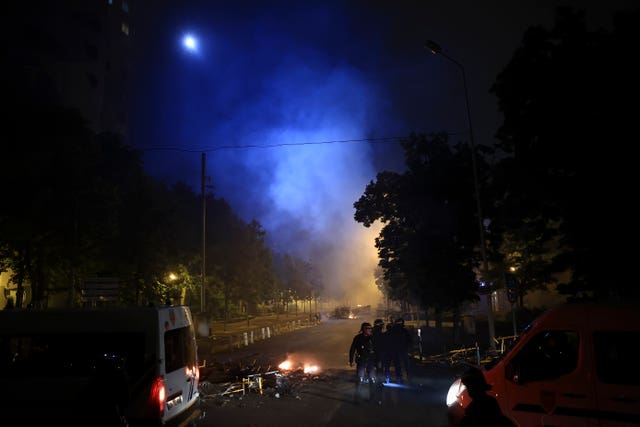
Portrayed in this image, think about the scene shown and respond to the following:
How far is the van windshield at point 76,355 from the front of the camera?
18.0 ft

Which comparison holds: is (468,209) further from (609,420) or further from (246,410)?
(609,420)

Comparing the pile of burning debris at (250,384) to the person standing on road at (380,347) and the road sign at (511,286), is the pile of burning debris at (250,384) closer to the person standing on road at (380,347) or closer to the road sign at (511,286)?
the person standing on road at (380,347)

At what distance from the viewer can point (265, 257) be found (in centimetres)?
6469

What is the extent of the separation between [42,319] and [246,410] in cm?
495

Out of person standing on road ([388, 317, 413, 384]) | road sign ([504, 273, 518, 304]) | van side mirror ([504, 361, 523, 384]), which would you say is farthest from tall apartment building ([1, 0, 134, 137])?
van side mirror ([504, 361, 523, 384])

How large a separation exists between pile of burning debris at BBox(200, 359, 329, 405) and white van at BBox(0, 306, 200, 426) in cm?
485

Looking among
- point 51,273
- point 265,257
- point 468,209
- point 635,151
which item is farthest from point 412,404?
point 265,257

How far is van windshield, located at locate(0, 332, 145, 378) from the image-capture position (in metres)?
5.47

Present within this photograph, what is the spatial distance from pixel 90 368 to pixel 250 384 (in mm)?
6454

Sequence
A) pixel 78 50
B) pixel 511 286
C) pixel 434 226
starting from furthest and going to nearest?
pixel 78 50 < pixel 434 226 < pixel 511 286

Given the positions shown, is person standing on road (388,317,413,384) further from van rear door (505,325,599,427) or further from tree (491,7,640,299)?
van rear door (505,325,599,427)

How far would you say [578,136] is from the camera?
12.6 meters

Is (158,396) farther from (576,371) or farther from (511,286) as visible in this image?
(511,286)

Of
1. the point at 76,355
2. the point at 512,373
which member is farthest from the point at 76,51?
the point at 512,373
